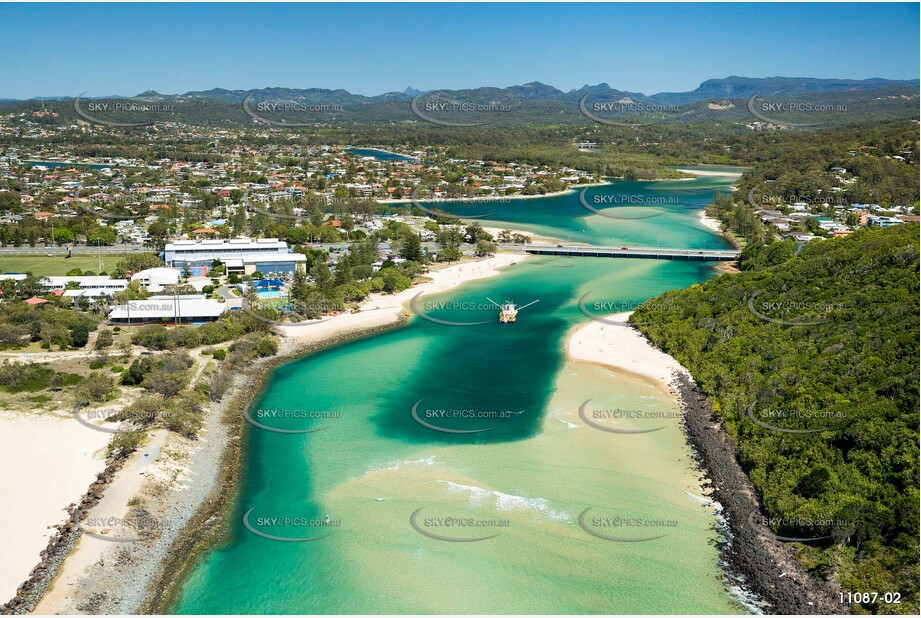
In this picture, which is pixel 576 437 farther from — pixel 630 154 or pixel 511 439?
pixel 630 154

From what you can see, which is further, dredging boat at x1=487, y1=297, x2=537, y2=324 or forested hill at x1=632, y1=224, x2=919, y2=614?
dredging boat at x1=487, y1=297, x2=537, y2=324

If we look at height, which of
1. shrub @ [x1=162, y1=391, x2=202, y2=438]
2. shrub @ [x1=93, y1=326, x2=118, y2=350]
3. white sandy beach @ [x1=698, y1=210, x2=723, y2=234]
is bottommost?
shrub @ [x1=162, y1=391, x2=202, y2=438]

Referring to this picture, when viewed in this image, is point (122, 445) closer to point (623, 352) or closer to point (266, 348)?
point (266, 348)

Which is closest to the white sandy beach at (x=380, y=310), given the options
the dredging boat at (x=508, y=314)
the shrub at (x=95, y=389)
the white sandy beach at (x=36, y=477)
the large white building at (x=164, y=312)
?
the large white building at (x=164, y=312)

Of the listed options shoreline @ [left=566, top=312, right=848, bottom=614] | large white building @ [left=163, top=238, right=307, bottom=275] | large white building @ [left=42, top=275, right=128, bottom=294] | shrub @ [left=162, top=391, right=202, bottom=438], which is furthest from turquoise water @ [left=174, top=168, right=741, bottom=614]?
large white building @ [left=42, top=275, right=128, bottom=294]

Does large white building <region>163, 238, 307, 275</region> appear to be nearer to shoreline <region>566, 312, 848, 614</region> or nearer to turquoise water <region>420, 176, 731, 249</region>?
shoreline <region>566, 312, 848, 614</region>

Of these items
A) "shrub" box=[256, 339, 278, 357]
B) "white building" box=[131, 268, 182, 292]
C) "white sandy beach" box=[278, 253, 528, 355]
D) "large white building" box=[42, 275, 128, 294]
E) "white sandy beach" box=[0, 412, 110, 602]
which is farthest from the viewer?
"white building" box=[131, 268, 182, 292]

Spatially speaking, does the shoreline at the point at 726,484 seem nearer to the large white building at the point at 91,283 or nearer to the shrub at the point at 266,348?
the shrub at the point at 266,348
